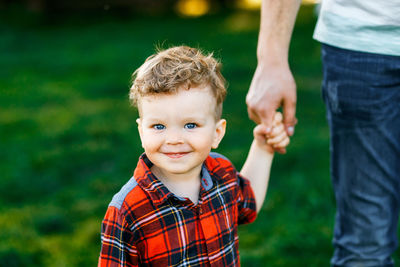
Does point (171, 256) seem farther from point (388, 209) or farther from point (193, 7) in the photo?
point (193, 7)

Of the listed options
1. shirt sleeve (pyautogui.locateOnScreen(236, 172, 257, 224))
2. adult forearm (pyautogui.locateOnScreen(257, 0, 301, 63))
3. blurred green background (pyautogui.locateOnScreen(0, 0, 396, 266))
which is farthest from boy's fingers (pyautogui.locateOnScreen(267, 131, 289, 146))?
blurred green background (pyautogui.locateOnScreen(0, 0, 396, 266))

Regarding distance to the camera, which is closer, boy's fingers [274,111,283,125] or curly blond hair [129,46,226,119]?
curly blond hair [129,46,226,119]

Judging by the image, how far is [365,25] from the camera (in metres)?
2.04

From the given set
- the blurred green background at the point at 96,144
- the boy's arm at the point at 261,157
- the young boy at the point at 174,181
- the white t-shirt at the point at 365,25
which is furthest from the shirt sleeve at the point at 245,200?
the blurred green background at the point at 96,144

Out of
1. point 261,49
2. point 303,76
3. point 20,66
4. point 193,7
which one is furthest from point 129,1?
point 261,49

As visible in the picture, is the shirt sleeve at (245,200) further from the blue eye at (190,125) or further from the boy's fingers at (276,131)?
the blue eye at (190,125)

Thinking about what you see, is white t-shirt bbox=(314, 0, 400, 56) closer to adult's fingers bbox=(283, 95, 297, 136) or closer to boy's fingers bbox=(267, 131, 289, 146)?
adult's fingers bbox=(283, 95, 297, 136)

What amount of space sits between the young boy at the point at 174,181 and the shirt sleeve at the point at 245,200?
0.54ft

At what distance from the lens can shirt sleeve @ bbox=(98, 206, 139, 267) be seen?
173 cm

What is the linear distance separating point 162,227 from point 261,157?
64cm

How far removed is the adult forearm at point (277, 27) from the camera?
6.95ft

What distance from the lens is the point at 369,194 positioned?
225 cm

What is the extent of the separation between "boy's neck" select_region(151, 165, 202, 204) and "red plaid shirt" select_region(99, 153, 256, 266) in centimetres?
4

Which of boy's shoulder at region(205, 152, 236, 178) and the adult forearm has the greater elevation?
the adult forearm
